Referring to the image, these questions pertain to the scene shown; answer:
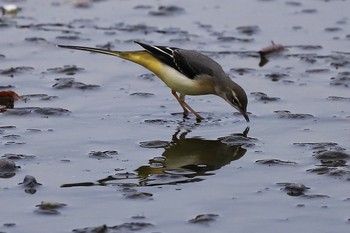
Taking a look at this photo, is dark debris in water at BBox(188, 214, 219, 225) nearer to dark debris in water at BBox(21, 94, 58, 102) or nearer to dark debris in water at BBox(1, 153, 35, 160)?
dark debris in water at BBox(1, 153, 35, 160)

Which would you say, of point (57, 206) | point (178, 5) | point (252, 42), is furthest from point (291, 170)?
point (178, 5)

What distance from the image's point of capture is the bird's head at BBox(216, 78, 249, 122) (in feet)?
31.9

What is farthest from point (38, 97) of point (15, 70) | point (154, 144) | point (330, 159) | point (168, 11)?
point (168, 11)

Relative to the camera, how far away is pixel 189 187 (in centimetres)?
791

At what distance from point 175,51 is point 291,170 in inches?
93.1

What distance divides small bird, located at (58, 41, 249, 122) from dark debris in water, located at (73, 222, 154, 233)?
9.80 feet

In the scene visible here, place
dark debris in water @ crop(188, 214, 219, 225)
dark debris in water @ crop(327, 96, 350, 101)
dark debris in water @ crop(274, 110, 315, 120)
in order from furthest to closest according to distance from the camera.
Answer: dark debris in water @ crop(327, 96, 350, 101)
dark debris in water @ crop(274, 110, 315, 120)
dark debris in water @ crop(188, 214, 219, 225)

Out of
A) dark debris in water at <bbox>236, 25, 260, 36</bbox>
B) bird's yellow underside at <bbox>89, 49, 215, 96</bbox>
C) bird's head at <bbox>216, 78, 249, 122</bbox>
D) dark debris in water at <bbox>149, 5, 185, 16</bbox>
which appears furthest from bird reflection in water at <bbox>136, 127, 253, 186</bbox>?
dark debris in water at <bbox>149, 5, 185, 16</bbox>

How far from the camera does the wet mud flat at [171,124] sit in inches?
292

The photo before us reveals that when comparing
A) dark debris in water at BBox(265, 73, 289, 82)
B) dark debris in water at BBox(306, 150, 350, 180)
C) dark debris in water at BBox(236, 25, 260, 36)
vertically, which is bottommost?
dark debris in water at BBox(306, 150, 350, 180)

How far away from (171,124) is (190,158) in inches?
42.4

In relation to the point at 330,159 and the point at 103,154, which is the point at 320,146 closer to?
the point at 330,159

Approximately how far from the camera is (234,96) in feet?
32.1

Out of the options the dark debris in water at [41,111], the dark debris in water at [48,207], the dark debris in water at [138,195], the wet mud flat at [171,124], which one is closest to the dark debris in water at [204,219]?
the wet mud flat at [171,124]
